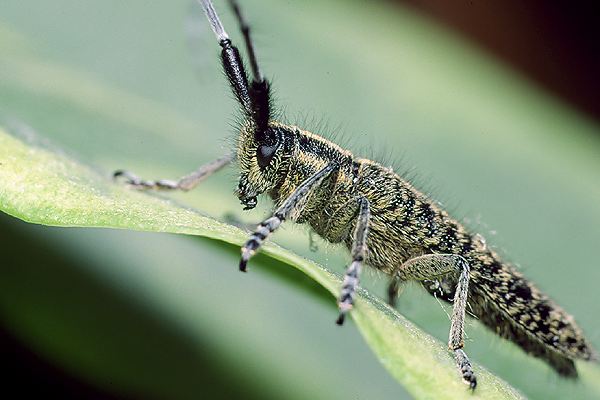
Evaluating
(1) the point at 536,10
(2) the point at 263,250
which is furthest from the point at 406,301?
(1) the point at 536,10

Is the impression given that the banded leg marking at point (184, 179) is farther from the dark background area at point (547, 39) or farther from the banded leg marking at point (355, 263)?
the dark background area at point (547, 39)

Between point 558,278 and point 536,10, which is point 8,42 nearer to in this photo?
point 558,278

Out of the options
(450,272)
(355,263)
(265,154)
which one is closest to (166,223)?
(355,263)

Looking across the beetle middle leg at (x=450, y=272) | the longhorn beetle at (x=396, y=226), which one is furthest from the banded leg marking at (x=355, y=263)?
the beetle middle leg at (x=450, y=272)

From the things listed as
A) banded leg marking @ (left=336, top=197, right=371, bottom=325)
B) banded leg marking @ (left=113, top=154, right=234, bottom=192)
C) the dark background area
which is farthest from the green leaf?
the dark background area

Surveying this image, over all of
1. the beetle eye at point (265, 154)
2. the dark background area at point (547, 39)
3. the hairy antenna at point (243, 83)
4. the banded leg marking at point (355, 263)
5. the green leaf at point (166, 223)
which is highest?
the dark background area at point (547, 39)

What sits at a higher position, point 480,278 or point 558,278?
point 558,278
